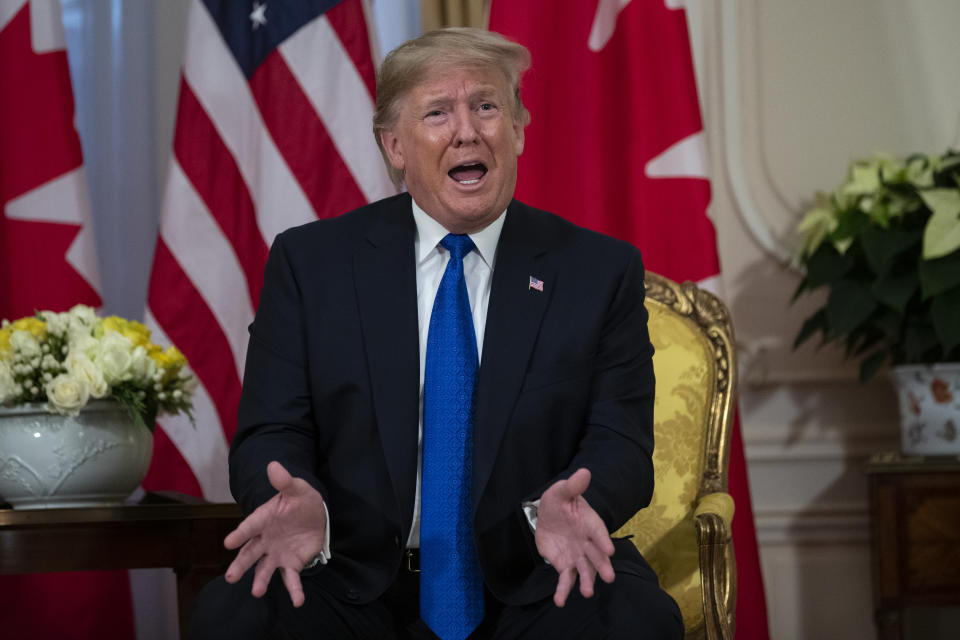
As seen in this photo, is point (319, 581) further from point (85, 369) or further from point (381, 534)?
point (85, 369)

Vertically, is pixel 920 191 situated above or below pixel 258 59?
below

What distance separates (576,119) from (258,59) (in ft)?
3.09

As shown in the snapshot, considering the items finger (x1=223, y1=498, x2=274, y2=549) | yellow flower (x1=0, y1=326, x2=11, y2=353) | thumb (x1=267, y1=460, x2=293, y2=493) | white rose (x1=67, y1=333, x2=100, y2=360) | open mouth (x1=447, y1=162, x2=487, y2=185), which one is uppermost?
open mouth (x1=447, y1=162, x2=487, y2=185)

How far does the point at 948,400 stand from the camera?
260 centimetres

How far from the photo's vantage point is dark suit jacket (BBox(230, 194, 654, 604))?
161 centimetres

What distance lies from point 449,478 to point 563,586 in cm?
36

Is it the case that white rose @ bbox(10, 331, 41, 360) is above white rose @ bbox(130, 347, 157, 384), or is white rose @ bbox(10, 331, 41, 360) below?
above

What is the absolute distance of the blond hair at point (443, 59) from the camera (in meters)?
1.81

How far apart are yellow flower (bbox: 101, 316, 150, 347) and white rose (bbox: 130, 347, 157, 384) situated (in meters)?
0.04

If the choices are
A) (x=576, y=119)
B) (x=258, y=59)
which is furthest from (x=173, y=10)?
(x=576, y=119)

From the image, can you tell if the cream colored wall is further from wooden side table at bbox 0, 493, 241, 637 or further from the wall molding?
wooden side table at bbox 0, 493, 241, 637

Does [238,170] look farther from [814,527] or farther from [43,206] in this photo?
[814,527]

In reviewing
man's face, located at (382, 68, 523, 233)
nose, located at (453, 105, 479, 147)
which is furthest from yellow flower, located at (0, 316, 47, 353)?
nose, located at (453, 105, 479, 147)

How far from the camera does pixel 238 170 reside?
287 cm
